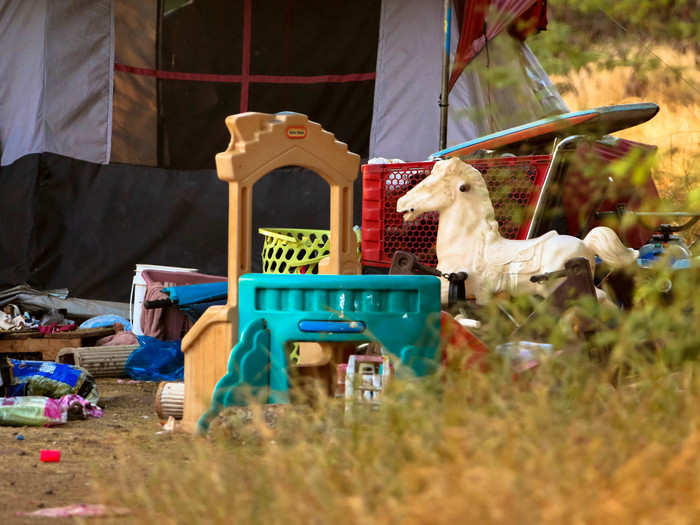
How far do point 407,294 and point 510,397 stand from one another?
1.23 meters

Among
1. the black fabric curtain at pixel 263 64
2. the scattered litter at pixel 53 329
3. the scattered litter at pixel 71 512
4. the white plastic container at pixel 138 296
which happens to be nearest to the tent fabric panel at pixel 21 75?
the black fabric curtain at pixel 263 64

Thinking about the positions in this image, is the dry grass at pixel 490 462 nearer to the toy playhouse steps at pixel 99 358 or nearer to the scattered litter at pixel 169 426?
the scattered litter at pixel 169 426

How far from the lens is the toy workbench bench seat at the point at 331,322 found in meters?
3.58

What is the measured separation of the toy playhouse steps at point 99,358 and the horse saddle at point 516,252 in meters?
2.37

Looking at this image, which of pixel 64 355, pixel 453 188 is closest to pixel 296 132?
pixel 453 188

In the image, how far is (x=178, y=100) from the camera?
806cm

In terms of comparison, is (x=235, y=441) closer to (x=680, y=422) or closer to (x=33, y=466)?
(x=33, y=466)

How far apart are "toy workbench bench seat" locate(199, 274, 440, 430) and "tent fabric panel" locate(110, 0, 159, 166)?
15.1 ft

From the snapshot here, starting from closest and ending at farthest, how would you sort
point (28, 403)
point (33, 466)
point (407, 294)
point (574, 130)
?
1. point (33, 466)
2. point (407, 294)
3. point (28, 403)
4. point (574, 130)

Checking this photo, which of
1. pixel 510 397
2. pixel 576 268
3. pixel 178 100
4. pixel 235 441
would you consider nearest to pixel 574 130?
pixel 576 268

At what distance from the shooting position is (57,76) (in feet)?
25.5

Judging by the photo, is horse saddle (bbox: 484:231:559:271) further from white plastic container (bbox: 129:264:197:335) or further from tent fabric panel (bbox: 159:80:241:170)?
tent fabric panel (bbox: 159:80:241:170)

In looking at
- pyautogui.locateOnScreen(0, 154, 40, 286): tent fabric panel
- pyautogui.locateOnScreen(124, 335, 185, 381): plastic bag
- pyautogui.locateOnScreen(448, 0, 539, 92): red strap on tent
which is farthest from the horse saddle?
pyautogui.locateOnScreen(0, 154, 40, 286): tent fabric panel

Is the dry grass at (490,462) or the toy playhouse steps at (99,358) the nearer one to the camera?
the dry grass at (490,462)
